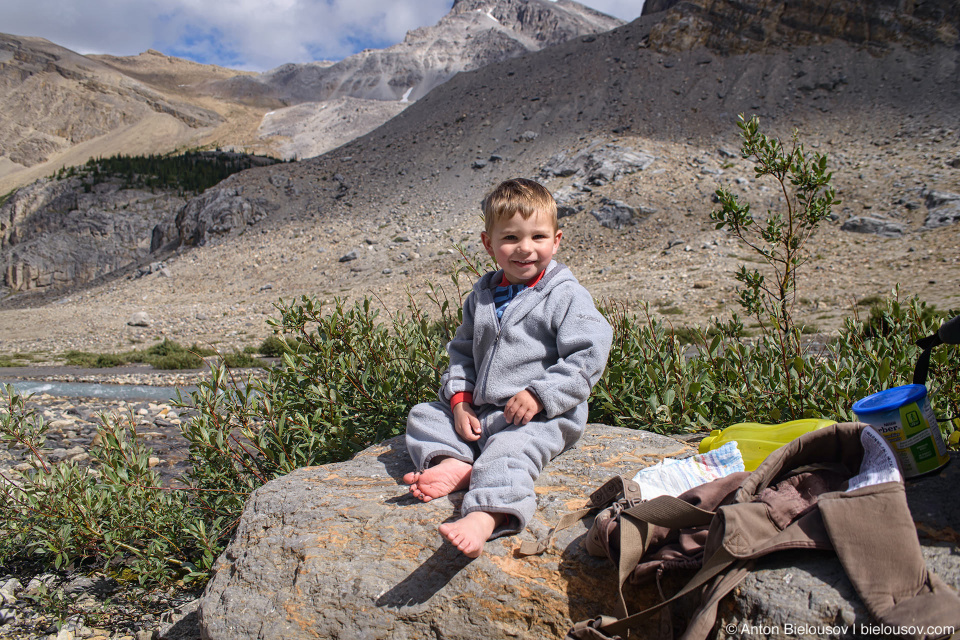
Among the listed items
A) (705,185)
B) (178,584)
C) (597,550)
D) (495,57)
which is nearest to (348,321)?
(178,584)

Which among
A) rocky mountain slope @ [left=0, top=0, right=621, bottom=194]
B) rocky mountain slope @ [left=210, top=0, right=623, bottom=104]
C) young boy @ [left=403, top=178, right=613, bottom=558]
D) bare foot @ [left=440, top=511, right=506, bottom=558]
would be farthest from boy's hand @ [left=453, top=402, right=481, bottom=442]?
rocky mountain slope @ [left=210, top=0, right=623, bottom=104]

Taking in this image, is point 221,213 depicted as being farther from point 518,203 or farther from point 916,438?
point 916,438

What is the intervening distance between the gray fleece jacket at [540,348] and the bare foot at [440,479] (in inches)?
12.2

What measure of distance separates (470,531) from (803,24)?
94.4 ft

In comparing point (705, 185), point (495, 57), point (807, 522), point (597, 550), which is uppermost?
point (495, 57)

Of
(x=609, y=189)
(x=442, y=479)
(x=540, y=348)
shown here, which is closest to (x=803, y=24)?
(x=609, y=189)

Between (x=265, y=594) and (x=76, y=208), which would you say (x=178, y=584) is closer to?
(x=265, y=594)

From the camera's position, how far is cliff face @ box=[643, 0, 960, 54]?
2248 cm

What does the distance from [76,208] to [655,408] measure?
4201cm

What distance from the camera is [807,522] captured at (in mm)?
1552

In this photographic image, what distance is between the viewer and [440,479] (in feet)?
7.79

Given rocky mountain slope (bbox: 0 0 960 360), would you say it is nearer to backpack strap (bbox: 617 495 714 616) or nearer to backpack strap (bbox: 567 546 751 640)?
backpack strap (bbox: 617 495 714 616)

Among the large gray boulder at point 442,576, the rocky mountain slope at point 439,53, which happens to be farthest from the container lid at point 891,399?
the rocky mountain slope at point 439,53

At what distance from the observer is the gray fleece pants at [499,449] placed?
2094mm
